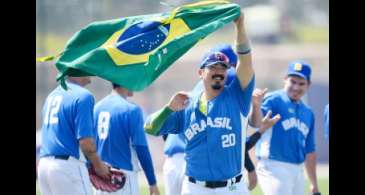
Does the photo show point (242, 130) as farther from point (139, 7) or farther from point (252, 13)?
point (252, 13)

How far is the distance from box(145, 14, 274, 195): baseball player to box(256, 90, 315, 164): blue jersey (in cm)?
257

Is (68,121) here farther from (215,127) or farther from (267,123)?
(267,123)

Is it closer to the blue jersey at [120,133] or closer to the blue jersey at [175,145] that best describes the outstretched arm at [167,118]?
the blue jersey at [120,133]

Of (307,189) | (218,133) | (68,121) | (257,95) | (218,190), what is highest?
(257,95)

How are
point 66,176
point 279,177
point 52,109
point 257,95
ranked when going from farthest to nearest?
point 279,177
point 52,109
point 66,176
point 257,95

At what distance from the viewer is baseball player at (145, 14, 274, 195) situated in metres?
9.32

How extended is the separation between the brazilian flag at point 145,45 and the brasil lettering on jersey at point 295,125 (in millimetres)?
3088

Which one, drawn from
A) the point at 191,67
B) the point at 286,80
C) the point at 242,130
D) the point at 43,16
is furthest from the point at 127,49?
the point at 191,67

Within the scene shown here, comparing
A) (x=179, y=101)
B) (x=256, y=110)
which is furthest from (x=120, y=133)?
(x=179, y=101)

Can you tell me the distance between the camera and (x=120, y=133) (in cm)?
1105

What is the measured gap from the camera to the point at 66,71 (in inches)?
372

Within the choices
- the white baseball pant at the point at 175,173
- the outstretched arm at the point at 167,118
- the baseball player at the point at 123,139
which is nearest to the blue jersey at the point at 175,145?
the white baseball pant at the point at 175,173

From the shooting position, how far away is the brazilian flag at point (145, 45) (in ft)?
29.9

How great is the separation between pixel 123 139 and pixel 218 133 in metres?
1.97
